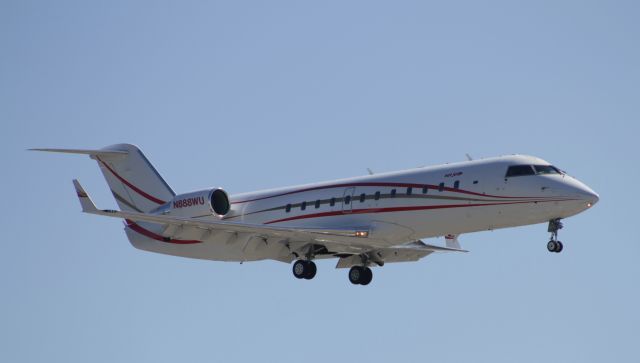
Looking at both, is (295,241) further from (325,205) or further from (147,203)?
(147,203)

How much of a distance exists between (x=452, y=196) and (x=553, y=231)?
9.53 feet

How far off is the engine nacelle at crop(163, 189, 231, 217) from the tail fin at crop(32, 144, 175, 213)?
201 centimetres

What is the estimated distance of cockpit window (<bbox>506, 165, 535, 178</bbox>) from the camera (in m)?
32.3

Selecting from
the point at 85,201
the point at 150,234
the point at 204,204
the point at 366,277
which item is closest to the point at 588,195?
the point at 366,277

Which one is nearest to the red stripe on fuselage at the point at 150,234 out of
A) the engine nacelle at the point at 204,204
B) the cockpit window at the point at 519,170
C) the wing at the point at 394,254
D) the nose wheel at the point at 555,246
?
the engine nacelle at the point at 204,204

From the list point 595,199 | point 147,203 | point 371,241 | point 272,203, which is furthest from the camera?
point 147,203

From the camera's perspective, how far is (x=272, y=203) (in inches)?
1449

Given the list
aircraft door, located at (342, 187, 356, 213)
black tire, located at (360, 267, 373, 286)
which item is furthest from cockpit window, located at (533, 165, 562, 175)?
black tire, located at (360, 267, 373, 286)

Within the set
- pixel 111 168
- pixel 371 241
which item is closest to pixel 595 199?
pixel 371 241

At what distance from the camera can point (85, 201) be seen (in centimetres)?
3259

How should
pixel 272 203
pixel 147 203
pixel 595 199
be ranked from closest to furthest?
pixel 595 199 < pixel 272 203 < pixel 147 203

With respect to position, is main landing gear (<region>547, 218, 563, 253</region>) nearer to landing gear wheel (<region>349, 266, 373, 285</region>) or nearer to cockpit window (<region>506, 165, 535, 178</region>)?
cockpit window (<region>506, 165, 535, 178</region>)

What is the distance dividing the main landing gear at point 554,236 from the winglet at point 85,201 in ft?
39.9

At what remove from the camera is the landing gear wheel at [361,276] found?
36531mm
